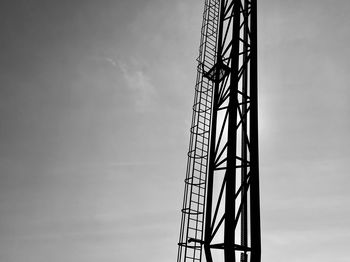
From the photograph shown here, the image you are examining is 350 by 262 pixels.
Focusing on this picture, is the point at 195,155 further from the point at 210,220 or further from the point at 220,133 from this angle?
the point at 210,220

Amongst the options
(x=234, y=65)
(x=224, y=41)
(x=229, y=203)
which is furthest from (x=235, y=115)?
(x=224, y=41)

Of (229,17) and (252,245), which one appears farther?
(229,17)

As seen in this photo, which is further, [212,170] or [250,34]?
[250,34]

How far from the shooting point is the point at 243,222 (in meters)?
10.1

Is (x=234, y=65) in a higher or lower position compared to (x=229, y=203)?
higher

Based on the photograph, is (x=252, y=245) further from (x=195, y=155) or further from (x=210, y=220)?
(x=195, y=155)

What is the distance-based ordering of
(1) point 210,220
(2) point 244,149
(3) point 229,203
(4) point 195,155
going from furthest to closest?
(4) point 195,155
(2) point 244,149
(1) point 210,220
(3) point 229,203

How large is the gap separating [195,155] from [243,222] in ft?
9.66

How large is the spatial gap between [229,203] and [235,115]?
286 cm

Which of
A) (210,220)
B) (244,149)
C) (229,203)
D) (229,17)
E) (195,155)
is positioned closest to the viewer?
(229,203)

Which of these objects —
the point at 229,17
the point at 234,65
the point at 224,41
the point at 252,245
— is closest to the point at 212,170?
the point at 252,245

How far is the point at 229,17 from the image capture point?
1251cm

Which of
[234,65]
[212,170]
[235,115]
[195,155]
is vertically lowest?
[212,170]

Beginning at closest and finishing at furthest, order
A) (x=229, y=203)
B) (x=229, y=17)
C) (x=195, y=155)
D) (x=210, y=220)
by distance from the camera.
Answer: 1. (x=229, y=203)
2. (x=210, y=220)
3. (x=195, y=155)
4. (x=229, y=17)
